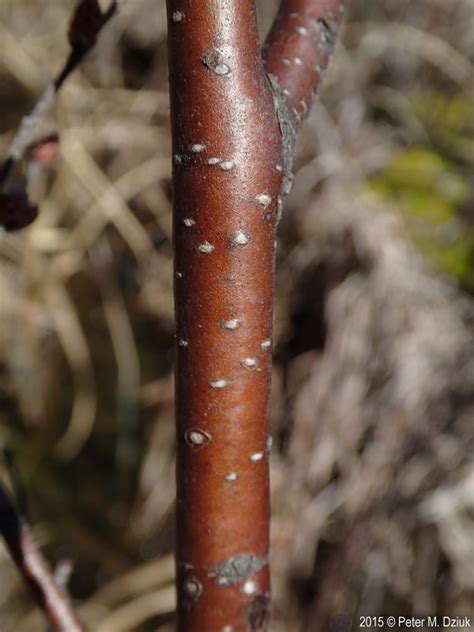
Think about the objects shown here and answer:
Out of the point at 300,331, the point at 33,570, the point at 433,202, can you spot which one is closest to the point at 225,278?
the point at 33,570

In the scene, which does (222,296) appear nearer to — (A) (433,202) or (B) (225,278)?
(B) (225,278)

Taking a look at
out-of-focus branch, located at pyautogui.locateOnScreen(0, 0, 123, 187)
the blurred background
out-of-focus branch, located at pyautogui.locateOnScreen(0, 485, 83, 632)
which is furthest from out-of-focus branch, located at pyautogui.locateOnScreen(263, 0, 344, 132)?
the blurred background

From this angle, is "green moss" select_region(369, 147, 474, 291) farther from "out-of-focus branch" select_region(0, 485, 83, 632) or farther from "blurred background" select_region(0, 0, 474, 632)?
"out-of-focus branch" select_region(0, 485, 83, 632)

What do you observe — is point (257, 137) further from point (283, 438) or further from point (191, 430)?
point (283, 438)

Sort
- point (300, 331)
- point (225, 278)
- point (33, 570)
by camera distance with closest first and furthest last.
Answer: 1. point (225, 278)
2. point (33, 570)
3. point (300, 331)

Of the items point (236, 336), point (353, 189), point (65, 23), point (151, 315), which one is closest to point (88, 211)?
point (151, 315)

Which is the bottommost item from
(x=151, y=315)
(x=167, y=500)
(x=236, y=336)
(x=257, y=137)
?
(x=167, y=500)
